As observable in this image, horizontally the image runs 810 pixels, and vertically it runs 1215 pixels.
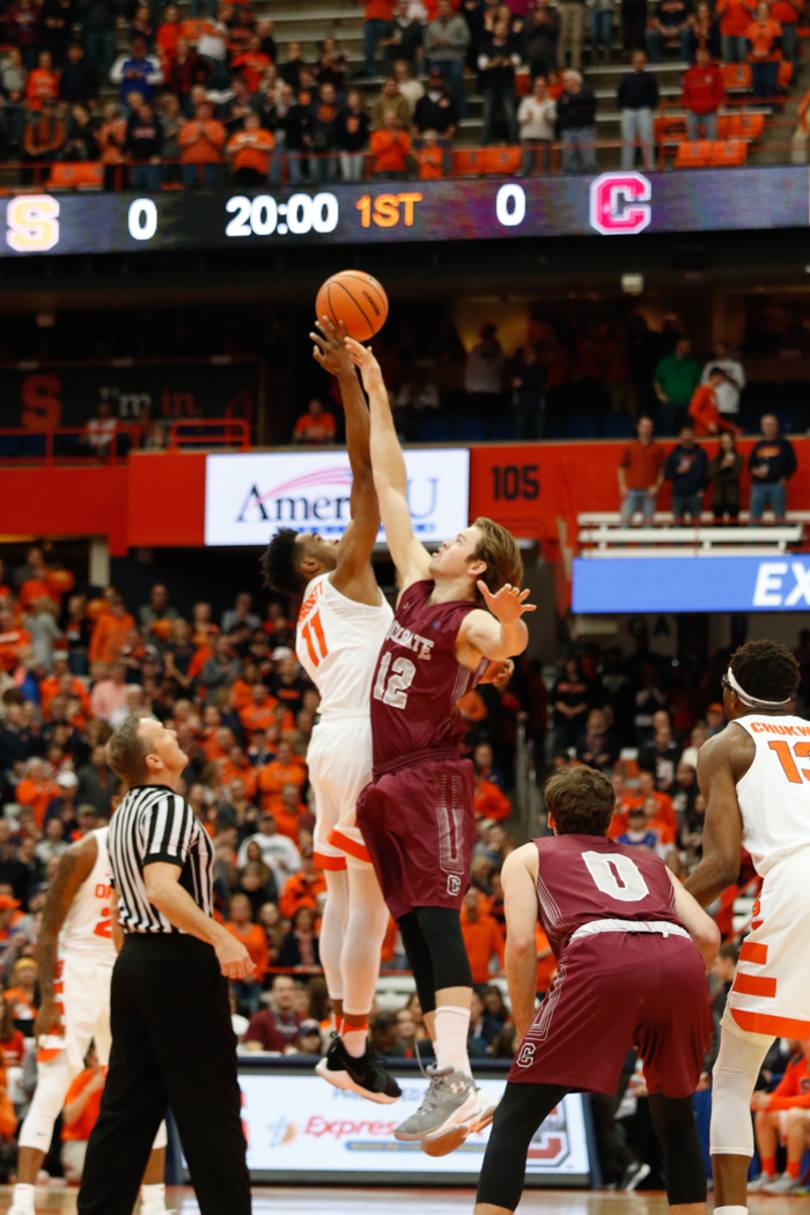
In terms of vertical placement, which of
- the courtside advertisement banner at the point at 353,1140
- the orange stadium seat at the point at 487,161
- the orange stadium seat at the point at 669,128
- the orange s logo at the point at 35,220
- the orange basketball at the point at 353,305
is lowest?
the courtside advertisement banner at the point at 353,1140

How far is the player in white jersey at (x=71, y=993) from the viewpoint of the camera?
8289mm

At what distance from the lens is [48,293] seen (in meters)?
22.1

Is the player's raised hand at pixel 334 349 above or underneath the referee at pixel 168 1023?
above

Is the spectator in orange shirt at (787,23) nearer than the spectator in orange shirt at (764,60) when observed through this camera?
No

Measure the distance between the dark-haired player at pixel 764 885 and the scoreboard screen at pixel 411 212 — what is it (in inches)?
542

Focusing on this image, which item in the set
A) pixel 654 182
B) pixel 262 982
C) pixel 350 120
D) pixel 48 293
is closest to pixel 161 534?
pixel 48 293

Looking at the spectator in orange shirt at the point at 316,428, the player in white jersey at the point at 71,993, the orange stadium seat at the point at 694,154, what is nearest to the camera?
the player in white jersey at the point at 71,993

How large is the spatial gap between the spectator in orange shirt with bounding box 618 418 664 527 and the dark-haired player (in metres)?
12.5

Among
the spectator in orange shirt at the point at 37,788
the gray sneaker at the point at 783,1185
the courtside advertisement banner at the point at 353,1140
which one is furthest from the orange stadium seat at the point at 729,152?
the gray sneaker at the point at 783,1185

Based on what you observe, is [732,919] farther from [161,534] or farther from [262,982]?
[161,534]

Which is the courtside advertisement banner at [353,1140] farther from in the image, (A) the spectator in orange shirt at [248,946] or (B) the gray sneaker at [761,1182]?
(A) the spectator in orange shirt at [248,946]

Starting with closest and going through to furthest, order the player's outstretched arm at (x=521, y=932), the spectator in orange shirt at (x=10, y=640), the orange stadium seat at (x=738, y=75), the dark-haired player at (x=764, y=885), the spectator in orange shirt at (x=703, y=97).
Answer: the player's outstretched arm at (x=521, y=932) < the dark-haired player at (x=764, y=885) < the spectator in orange shirt at (x=10, y=640) < the spectator in orange shirt at (x=703, y=97) < the orange stadium seat at (x=738, y=75)

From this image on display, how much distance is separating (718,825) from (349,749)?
1.56m

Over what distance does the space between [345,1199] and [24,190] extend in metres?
15.2
